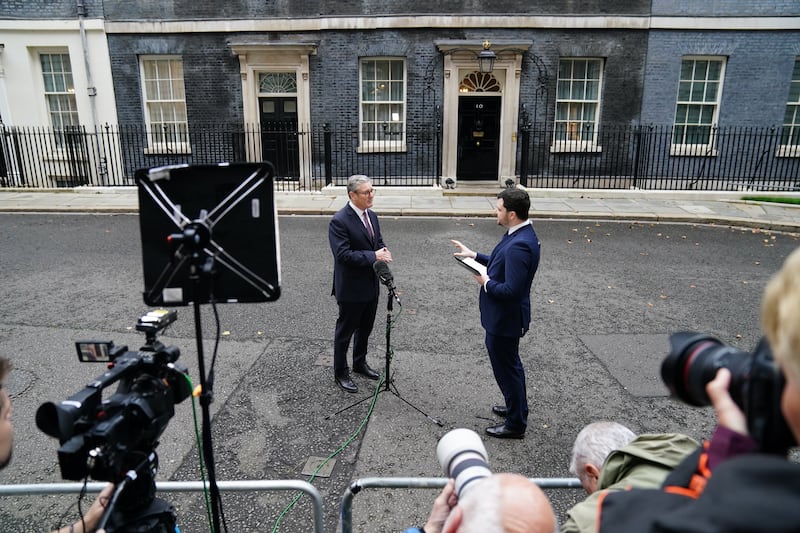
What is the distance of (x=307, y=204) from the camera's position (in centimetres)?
1452

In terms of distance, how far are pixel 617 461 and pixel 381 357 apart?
3867mm

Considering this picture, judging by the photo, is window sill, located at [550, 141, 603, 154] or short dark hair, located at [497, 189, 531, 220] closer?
short dark hair, located at [497, 189, 531, 220]

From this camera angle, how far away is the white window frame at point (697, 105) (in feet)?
54.7

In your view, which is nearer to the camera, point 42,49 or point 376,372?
point 376,372

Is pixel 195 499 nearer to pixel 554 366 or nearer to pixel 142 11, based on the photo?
pixel 554 366

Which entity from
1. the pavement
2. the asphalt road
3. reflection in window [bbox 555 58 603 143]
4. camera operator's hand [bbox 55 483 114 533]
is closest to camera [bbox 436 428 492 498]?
camera operator's hand [bbox 55 483 114 533]

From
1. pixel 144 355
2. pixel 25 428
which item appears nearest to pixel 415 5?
pixel 25 428

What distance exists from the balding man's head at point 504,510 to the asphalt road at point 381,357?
2120 mm

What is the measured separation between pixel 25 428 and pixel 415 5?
592 inches

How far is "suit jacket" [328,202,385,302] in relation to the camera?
16.0 ft

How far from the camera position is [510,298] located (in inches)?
159

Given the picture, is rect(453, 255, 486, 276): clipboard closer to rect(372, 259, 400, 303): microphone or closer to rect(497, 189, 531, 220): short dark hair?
rect(497, 189, 531, 220): short dark hair

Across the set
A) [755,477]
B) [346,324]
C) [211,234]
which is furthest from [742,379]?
[346,324]

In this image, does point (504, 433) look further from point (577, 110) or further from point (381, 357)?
point (577, 110)
